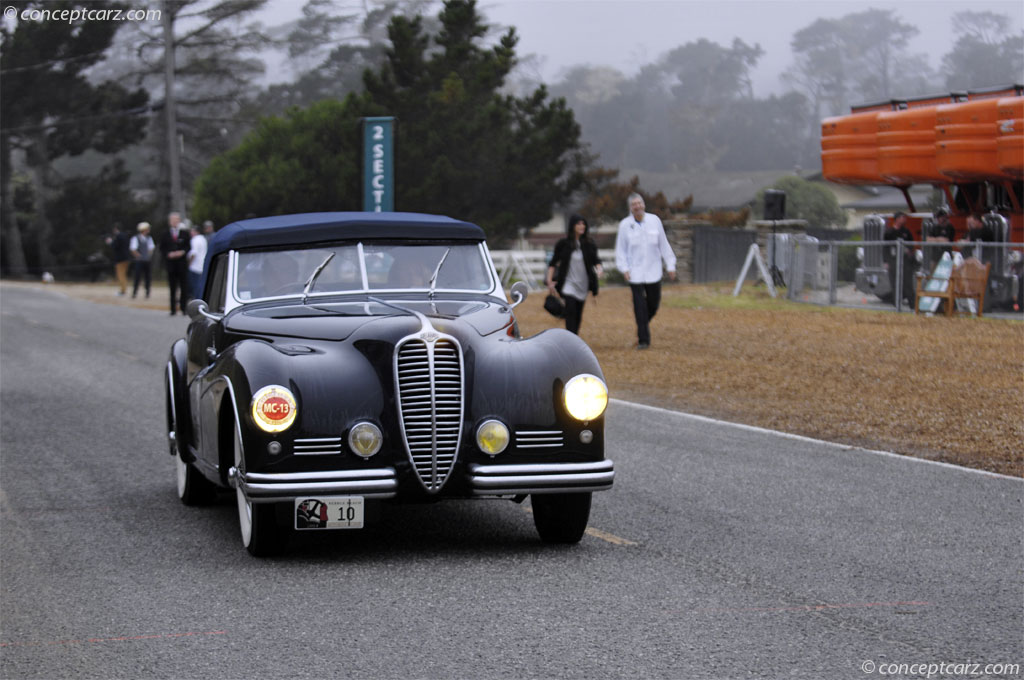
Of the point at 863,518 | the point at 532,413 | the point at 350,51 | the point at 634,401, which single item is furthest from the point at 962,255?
the point at 350,51

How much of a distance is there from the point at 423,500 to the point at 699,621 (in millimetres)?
1589

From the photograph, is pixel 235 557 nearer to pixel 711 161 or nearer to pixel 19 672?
pixel 19 672

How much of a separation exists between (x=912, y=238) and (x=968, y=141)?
319cm

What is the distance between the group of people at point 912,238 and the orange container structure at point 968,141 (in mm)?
933

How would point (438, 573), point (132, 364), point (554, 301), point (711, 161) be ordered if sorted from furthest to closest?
point (711, 161)
point (132, 364)
point (554, 301)
point (438, 573)

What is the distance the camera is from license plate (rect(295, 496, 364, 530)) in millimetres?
6438

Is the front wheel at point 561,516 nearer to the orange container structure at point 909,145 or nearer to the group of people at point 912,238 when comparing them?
the group of people at point 912,238

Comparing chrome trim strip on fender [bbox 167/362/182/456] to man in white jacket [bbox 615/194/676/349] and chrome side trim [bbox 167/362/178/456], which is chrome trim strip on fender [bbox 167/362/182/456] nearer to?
chrome side trim [bbox 167/362/178/456]

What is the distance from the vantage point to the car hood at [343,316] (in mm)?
7004

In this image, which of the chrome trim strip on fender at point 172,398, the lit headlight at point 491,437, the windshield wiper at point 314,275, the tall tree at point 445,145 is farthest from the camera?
the tall tree at point 445,145

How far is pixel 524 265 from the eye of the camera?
4172cm

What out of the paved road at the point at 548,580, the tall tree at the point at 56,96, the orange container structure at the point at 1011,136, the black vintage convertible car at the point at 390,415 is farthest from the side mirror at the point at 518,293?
the tall tree at the point at 56,96

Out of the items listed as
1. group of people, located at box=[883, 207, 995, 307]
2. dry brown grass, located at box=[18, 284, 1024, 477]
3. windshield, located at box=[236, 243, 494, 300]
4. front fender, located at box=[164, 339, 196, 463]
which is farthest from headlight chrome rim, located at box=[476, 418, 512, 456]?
group of people, located at box=[883, 207, 995, 307]

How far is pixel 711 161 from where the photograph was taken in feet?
440
